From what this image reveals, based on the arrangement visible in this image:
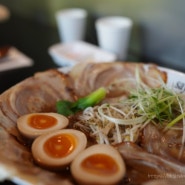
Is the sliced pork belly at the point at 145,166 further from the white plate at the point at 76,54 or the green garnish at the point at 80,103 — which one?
the white plate at the point at 76,54

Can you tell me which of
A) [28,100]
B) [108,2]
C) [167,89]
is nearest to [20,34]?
[108,2]

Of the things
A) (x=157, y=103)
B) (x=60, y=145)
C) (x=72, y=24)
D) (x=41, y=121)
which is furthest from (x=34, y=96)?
(x=72, y=24)

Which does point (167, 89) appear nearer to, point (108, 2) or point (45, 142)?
point (45, 142)

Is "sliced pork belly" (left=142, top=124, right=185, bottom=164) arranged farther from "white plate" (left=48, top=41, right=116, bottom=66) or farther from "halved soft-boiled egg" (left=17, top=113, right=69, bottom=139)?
"white plate" (left=48, top=41, right=116, bottom=66)

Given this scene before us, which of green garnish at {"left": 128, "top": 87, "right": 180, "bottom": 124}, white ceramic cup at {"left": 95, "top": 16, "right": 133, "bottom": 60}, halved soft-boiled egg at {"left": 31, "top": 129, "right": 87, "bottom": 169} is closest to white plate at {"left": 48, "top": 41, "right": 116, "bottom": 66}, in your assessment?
white ceramic cup at {"left": 95, "top": 16, "right": 133, "bottom": 60}

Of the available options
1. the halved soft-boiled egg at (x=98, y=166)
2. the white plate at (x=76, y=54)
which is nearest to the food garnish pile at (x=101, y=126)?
the halved soft-boiled egg at (x=98, y=166)
